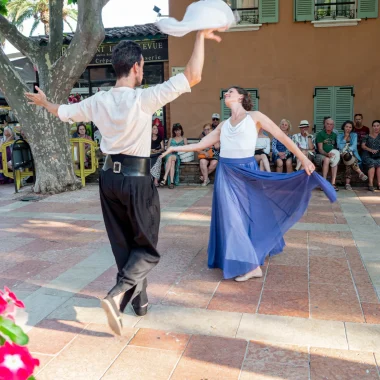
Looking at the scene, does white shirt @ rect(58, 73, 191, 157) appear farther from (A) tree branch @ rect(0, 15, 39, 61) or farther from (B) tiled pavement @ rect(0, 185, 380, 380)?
(A) tree branch @ rect(0, 15, 39, 61)

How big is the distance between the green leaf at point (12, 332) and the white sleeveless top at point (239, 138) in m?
3.70

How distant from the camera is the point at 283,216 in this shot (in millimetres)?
5031

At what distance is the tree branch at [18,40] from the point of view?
10.4 meters

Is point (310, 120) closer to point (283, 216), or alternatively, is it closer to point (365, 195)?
point (365, 195)

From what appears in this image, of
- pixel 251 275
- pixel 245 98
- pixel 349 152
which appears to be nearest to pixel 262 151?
pixel 349 152

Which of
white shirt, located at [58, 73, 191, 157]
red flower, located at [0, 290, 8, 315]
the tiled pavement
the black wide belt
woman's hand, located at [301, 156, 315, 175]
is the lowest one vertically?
the tiled pavement

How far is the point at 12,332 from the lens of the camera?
1386 mm

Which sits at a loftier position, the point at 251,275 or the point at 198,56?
the point at 198,56

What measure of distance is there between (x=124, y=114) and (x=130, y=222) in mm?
771

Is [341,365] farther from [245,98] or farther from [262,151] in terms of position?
[262,151]

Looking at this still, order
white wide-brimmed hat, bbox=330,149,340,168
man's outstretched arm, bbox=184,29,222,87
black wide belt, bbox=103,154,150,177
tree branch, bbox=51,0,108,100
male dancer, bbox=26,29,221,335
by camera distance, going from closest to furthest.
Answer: man's outstretched arm, bbox=184,29,222,87 < male dancer, bbox=26,29,221,335 < black wide belt, bbox=103,154,150,177 < tree branch, bbox=51,0,108,100 < white wide-brimmed hat, bbox=330,149,340,168

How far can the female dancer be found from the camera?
4.72m

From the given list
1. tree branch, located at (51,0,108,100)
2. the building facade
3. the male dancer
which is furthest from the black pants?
the building facade

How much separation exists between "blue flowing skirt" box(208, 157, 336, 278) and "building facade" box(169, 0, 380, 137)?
30.6 ft
